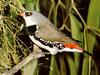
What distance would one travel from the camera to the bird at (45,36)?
2.80 ft

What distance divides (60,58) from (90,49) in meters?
0.14

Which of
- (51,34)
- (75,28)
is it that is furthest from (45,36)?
(75,28)

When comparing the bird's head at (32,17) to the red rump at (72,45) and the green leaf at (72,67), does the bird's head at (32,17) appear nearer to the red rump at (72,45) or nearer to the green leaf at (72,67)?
the red rump at (72,45)

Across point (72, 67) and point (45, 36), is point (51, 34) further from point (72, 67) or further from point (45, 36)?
point (72, 67)

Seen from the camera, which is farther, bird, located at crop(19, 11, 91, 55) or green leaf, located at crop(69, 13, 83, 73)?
green leaf, located at crop(69, 13, 83, 73)

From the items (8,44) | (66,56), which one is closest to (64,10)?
(66,56)

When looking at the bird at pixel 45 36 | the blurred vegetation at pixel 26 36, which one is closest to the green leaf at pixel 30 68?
the blurred vegetation at pixel 26 36

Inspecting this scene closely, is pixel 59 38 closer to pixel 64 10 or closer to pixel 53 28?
pixel 53 28

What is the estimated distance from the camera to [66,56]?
108 centimetres

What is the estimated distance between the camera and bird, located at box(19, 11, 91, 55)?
0.85 meters

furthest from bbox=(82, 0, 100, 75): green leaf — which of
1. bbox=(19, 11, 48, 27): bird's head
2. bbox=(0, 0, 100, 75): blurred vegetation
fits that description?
bbox=(19, 11, 48, 27): bird's head

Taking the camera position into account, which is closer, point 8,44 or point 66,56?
point 8,44

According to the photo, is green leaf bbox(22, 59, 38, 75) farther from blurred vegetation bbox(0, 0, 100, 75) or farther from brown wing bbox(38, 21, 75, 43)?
brown wing bbox(38, 21, 75, 43)

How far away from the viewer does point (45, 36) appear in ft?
2.89
